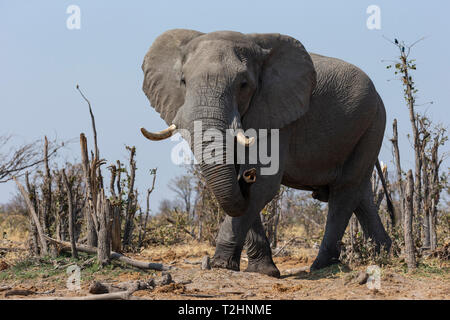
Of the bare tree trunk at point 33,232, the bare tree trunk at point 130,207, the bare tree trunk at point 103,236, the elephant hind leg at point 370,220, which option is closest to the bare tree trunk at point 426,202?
the elephant hind leg at point 370,220

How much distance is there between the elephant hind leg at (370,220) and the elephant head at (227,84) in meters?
2.28

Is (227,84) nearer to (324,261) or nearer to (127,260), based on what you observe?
(127,260)

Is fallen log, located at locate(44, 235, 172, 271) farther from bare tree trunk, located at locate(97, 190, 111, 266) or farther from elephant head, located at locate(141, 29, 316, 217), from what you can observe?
elephant head, located at locate(141, 29, 316, 217)

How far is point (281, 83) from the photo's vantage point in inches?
295

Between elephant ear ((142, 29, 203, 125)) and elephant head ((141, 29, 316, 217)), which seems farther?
elephant ear ((142, 29, 203, 125))

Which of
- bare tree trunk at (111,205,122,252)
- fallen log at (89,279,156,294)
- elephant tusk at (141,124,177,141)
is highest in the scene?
elephant tusk at (141,124,177,141)

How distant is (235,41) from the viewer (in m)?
6.85

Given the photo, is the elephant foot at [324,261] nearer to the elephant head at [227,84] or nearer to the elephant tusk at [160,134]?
the elephant head at [227,84]

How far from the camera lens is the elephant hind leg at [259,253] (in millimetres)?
7756

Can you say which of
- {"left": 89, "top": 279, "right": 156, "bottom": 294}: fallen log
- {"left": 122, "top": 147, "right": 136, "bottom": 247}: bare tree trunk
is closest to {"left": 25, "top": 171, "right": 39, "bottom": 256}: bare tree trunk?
{"left": 122, "top": 147, "right": 136, "bottom": 247}: bare tree trunk

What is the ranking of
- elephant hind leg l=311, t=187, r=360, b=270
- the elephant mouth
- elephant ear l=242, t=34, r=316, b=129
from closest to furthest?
1. the elephant mouth
2. elephant ear l=242, t=34, r=316, b=129
3. elephant hind leg l=311, t=187, r=360, b=270

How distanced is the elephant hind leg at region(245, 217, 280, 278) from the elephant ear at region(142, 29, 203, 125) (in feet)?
5.49

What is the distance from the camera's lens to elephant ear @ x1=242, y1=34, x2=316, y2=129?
7.23m
